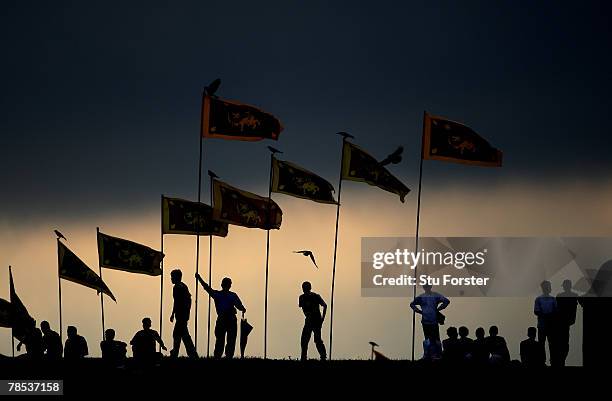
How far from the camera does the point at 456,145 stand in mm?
25719

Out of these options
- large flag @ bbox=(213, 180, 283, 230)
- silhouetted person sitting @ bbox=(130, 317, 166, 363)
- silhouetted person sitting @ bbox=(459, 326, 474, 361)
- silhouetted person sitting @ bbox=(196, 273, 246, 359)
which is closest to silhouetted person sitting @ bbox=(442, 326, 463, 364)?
silhouetted person sitting @ bbox=(459, 326, 474, 361)

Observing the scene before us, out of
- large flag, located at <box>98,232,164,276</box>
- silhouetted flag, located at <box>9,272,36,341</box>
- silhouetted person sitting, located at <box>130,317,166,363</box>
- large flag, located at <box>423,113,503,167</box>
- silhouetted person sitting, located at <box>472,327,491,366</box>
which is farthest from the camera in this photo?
large flag, located at <box>98,232,164,276</box>

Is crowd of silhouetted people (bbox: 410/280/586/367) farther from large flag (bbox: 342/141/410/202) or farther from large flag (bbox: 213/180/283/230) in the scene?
large flag (bbox: 213/180/283/230)

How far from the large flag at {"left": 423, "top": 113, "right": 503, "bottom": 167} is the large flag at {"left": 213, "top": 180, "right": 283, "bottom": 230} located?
3.57 meters

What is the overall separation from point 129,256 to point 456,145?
24.3ft

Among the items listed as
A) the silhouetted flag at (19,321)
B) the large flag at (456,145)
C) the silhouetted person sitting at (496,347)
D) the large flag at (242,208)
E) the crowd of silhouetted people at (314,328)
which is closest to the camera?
the silhouetted person sitting at (496,347)

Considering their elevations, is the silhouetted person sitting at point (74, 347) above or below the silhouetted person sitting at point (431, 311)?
below

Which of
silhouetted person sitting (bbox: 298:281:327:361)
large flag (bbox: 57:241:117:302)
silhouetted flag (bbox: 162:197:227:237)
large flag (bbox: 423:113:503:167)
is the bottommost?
silhouetted person sitting (bbox: 298:281:327:361)

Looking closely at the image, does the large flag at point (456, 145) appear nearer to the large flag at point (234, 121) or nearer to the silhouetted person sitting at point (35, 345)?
the large flag at point (234, 121)

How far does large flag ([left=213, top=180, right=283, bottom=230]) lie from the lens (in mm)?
27031

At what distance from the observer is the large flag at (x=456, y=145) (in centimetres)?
2570

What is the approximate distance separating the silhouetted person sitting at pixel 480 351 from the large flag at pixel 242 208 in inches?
251

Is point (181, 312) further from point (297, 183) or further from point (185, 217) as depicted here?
point (185, 217)

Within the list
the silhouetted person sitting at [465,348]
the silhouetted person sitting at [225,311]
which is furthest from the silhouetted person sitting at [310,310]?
the silhouetted person sitting at [465,348]
